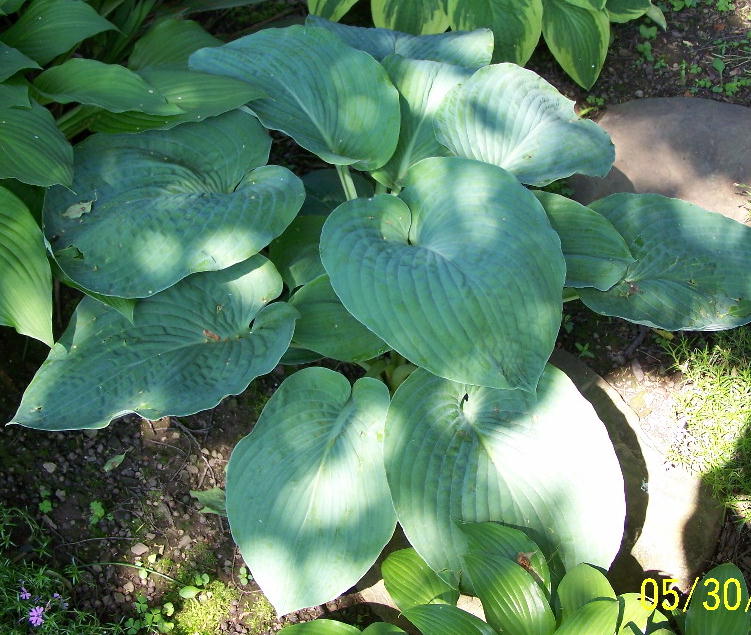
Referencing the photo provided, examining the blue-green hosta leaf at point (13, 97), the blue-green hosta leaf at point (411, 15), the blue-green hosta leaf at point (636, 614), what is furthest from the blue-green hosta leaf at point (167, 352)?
the blue-green hosta leaf at point (411, 15)

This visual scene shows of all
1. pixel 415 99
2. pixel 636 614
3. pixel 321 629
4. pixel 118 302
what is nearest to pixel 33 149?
pixel 118 302

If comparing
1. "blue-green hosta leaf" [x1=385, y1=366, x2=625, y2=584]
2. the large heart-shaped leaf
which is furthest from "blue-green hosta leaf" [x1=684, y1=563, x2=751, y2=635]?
the large heart-shaped leaf

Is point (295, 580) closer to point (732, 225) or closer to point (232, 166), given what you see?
point (232, 166)

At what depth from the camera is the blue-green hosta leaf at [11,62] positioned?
6.13 ft

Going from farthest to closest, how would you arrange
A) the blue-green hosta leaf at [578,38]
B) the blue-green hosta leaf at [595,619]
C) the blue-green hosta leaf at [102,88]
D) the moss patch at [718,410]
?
the blue-green hosta leaf at [578,38], the moss patch at [718,410], the blue-green hosta leaf at [102,88], the blue-green hosta leaf at [595,619]

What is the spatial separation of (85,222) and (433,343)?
0.92 m

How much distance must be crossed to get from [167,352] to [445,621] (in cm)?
90

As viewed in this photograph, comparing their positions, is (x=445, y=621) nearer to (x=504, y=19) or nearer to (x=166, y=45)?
(x=166, y=45)

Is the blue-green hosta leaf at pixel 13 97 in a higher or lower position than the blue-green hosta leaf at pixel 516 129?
higher

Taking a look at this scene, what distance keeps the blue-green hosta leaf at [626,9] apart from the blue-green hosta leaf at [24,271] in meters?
2.22

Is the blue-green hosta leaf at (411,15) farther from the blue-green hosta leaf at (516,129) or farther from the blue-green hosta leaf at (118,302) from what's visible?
the blue-green hosta leaf at (118,302)

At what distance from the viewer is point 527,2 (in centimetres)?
268

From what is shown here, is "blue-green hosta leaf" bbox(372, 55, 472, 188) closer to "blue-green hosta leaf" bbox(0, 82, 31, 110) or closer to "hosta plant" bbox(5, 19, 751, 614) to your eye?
"hosta plant" bbox(5, 19, 751, 614)

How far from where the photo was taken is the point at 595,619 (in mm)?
1574
